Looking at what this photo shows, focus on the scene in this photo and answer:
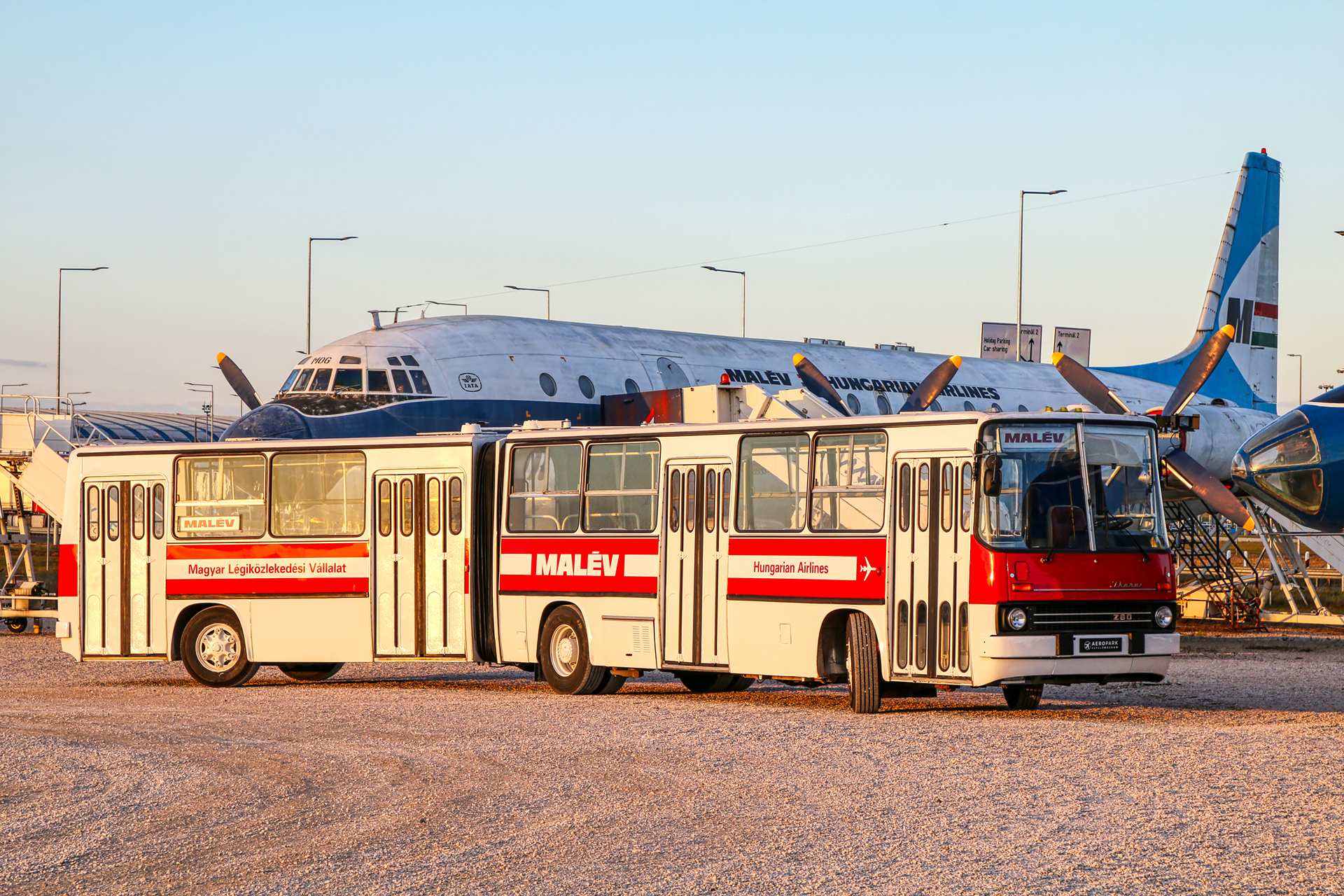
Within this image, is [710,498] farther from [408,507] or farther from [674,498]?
[408,507]

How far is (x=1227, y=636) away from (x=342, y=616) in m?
17.8

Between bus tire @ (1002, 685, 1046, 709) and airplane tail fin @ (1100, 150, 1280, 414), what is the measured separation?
→ 36.6 metres

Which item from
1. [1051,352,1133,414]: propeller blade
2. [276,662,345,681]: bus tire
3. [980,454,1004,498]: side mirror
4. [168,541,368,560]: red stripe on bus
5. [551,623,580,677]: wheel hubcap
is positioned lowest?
[276,662,345,681]: bus tire

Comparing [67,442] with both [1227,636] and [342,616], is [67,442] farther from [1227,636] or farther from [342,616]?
[1227,636]

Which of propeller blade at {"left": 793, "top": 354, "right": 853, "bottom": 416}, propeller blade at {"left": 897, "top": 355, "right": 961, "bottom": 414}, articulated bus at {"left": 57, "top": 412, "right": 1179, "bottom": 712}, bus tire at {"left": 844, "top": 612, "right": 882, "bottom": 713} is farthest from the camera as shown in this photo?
propeller blade at {"left": 793, "top": 354, "right": 853, "bottom": 416}

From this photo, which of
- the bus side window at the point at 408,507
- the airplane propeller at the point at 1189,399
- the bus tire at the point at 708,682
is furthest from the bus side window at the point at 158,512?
the airplane propeller at the point at 1189,399

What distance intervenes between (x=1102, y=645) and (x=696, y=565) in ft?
A: 15.0

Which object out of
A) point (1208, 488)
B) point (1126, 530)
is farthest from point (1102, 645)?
point (1208, 488)

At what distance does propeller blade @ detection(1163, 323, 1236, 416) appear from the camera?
28484mm

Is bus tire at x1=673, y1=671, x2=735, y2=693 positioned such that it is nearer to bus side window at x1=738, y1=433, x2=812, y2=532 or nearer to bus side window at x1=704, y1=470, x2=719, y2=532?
bus side window at x1=704, y1=470, x2=719, y2=532

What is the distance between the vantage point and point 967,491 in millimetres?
16016

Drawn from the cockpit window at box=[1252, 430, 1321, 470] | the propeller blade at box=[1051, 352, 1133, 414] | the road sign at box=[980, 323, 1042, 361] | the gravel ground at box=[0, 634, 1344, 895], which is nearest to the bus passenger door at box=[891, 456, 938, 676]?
the gravel ground at box=[0, 634, 1344, 895]

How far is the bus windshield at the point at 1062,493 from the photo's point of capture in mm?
15828

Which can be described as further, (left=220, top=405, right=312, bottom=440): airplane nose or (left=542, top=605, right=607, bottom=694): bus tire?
(left=220, top=405, right=312, bottom=440): airplane nose
